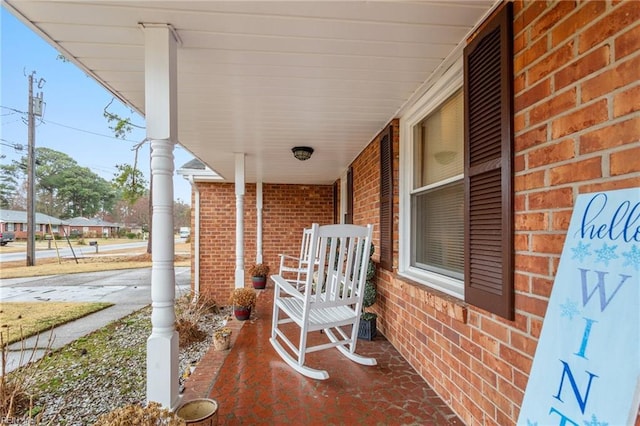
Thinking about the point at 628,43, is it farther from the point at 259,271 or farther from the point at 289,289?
the point at 259,271

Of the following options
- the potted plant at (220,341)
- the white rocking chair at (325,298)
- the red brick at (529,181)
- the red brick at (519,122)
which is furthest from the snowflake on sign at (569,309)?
the potted plant at (220,341)

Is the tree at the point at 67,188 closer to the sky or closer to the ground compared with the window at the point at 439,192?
closer to the sky

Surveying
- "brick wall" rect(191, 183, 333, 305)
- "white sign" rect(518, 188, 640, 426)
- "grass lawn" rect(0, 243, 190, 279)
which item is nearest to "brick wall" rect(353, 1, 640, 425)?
"white sign" rect(518, 188, 640, 426)

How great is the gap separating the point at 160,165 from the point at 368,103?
1619 mm

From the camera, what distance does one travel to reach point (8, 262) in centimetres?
1330

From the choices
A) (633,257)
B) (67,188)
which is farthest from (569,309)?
(67,188)

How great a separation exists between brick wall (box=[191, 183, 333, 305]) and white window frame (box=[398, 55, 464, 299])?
4604 millimetres

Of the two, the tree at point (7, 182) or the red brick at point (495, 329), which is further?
the tree at point (7, 182)

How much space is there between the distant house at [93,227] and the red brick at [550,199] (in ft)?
99.3

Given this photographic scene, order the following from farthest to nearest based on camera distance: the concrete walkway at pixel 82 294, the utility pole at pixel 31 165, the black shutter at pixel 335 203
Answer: the utility pole at pixel 31 165, the black shutter at pixel 335 203, the concrete walkway at pixel 82 294

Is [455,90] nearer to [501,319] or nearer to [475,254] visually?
[475,254]

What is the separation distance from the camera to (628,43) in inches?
31.4

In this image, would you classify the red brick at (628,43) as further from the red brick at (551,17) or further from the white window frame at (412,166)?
the white window frame at (412,166)

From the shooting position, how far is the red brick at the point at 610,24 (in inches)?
31.1
